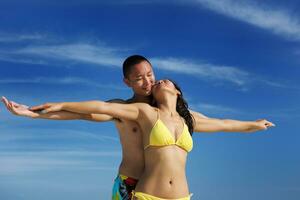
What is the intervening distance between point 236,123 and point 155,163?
2185 millimetres

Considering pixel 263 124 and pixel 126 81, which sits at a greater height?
pixel 263 124

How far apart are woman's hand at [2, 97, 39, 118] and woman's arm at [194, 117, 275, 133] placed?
2.54 meters

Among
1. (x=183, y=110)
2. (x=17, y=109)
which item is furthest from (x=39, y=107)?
(x=183, y=110)

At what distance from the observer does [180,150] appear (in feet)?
21.8

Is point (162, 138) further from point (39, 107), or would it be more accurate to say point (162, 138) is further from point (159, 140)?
point (39, 107)

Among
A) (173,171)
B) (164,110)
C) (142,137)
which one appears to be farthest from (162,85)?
(173,171)

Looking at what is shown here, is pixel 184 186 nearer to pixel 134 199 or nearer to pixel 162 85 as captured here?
pixel 134 199

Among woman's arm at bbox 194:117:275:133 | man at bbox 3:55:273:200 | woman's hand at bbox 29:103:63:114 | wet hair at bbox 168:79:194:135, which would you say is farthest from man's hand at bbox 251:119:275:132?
woman's hand at bbox 29:103:63:114

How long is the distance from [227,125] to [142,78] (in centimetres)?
186

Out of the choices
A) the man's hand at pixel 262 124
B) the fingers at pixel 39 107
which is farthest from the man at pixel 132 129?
the man's hand at pixel 262 124

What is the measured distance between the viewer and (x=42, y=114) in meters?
6.23

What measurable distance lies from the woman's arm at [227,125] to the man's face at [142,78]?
3.43 feet

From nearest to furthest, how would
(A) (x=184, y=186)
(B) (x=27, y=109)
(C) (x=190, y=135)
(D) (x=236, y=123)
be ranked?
(B) (x=27, y=109), (A) (x=184, y=186), (C) (x=190, y=135), (D) (x=236, y=123)

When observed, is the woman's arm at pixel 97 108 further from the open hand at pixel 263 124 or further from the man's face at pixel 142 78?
the open hand at pixel 263 124
